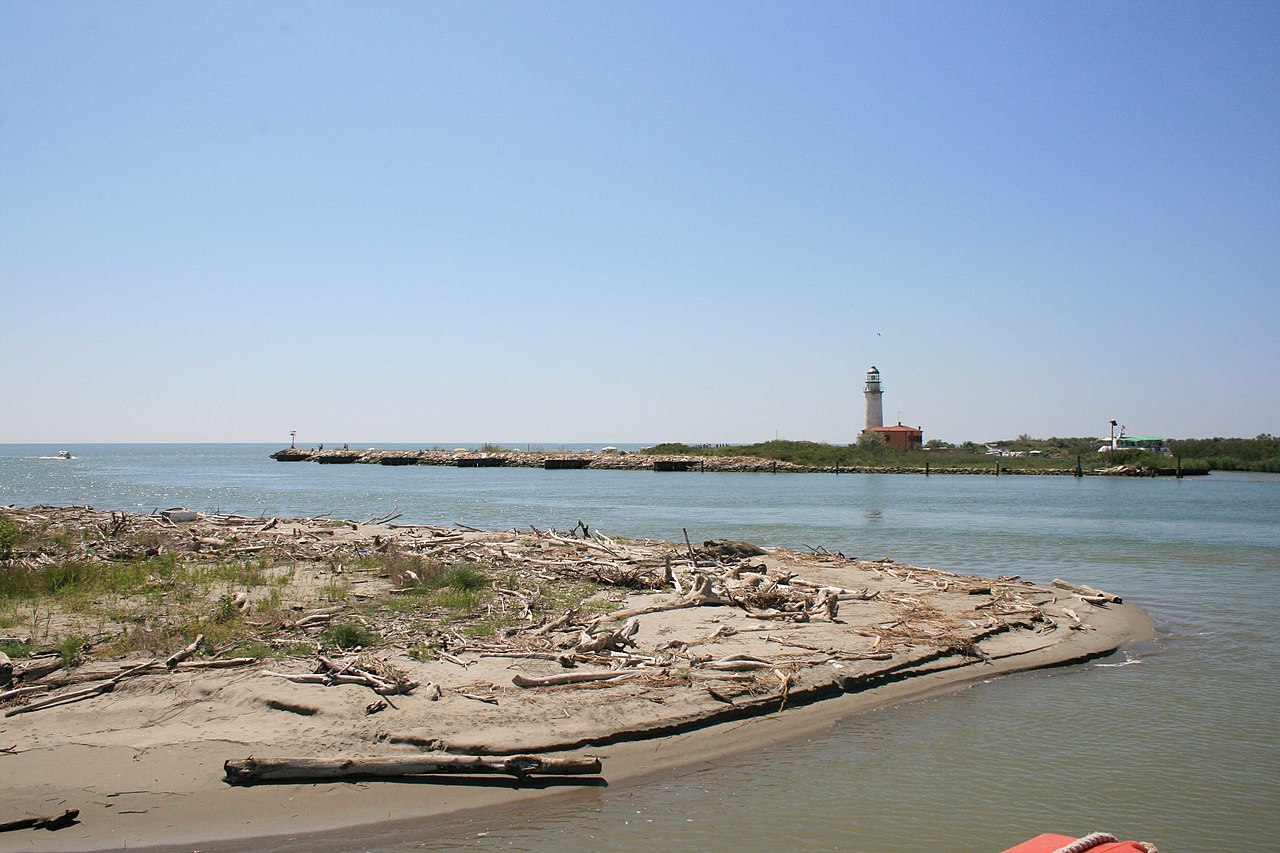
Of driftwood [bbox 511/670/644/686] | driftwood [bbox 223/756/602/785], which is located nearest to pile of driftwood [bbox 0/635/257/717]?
driftwood [bbox 223/756/602/785]

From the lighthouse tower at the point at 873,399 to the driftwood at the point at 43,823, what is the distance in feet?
324

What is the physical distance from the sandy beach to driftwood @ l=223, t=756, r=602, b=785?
7cm

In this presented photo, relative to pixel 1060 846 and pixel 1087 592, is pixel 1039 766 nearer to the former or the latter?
pixel 1060 846

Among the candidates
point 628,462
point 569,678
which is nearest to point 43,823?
point 569,678

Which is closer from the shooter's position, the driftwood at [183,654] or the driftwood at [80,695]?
the driftwood at [80,695]

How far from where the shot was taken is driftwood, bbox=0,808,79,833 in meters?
5.70

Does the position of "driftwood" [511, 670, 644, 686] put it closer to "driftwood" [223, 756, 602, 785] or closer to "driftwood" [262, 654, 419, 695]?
"driftwood" [262, 654, 419, 695]

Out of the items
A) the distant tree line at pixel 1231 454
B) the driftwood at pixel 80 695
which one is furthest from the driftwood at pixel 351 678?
the distant tree line at pixel 1231 454

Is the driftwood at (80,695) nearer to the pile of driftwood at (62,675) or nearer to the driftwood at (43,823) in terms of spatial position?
the pile of driftwood at (62,675)

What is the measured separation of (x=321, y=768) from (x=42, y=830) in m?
1.80

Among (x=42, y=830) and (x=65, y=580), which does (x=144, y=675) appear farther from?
(x=65, y=580)

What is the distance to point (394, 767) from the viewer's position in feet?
21.9

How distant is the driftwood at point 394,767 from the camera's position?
6.45 meters

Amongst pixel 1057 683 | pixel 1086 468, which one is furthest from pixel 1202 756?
pixel 1086 468
